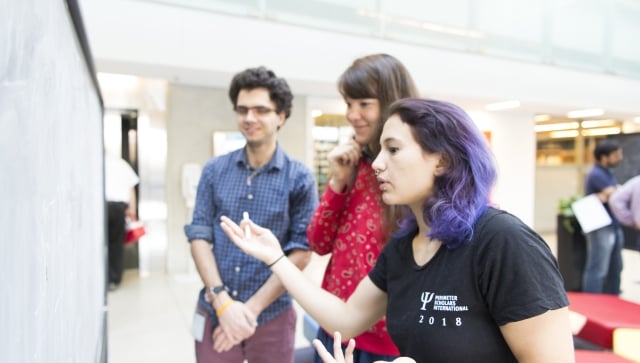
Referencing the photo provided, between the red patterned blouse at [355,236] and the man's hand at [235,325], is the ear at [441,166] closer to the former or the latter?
the red patterned blouse at [355,236]

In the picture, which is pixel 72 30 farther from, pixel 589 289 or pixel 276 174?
pixel 589 289

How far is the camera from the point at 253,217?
1.63m

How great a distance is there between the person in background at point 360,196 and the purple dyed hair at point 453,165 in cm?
30

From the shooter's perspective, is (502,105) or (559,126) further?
(559,126)

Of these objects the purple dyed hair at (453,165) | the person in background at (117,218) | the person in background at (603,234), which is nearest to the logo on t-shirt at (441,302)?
the purple dyed hair at (453,165)

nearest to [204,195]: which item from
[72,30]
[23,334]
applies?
[72,30]

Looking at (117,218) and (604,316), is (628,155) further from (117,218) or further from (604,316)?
(117,218)

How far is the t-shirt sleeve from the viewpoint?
0.86 meters

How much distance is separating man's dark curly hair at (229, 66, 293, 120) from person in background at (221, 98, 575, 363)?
0.67 meters

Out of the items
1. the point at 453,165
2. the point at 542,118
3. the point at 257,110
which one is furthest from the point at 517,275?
the point at 542,118

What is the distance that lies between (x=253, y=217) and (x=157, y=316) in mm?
3300

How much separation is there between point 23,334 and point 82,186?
2.34ft

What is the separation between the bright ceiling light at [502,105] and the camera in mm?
7493

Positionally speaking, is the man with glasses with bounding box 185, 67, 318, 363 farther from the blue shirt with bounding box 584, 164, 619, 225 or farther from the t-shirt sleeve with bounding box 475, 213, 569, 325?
the blue shirt with bounding box 584, 164, 619, 225
